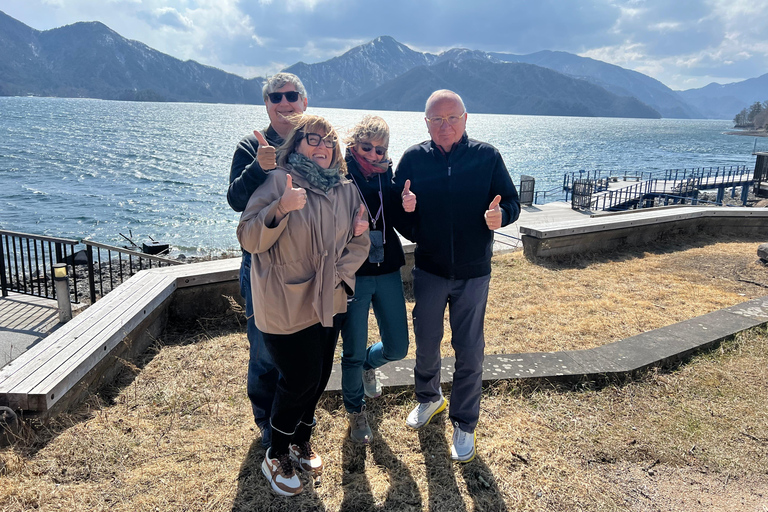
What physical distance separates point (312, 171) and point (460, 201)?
1.01 meters

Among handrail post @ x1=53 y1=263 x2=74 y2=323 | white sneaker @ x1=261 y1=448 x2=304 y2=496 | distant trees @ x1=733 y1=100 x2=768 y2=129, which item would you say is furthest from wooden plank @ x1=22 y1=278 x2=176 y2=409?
distant trees @ x1=733 y1=100 x2=768 y2=129

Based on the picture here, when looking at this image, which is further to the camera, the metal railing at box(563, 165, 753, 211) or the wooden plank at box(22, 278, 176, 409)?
the metal railing at box(563, 165, 753, 211)

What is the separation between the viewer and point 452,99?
301 centimetres

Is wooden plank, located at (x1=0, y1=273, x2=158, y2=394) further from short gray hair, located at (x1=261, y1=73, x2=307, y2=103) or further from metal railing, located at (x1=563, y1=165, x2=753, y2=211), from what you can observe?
metal railing, located at (x1=563, y1=165, x2=753, y2=211)

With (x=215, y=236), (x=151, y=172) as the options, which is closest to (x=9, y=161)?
(x=151, y=172)

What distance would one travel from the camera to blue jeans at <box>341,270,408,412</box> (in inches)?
120

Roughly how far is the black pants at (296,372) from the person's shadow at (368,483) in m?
0.43

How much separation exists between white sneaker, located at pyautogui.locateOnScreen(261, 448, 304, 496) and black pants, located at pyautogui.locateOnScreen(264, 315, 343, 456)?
0.05 metres

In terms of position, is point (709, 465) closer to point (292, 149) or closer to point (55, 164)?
point (292, 149)

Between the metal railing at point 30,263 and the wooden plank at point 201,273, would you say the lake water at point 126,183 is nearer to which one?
the wooden plank at point 201,273

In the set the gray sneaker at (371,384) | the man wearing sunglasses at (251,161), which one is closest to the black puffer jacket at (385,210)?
the man wearing sunglasses at (251,161)

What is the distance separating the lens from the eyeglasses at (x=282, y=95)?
3098 millimetres

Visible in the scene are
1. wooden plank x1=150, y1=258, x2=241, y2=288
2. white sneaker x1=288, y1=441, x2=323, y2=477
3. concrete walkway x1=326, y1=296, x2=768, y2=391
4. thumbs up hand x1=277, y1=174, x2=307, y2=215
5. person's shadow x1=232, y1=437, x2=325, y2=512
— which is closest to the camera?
thumbs up hand x1=277, y1=174, x2=307, y2=215

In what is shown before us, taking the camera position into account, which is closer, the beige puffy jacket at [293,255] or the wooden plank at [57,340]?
the beige puffy jacket at [293,255]
